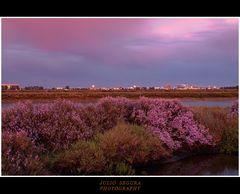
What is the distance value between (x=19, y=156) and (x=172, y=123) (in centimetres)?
523

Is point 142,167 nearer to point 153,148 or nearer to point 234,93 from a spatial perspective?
point 153,148

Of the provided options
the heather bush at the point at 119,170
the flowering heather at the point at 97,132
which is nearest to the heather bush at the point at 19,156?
the flowering heather at the point at 97,132

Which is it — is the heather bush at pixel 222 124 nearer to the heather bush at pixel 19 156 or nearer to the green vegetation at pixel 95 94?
the green vegetation at pixel 95 94

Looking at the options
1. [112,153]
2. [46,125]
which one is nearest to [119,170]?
[112,153]

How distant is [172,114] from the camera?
14.2 metres

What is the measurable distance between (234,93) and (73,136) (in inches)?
170

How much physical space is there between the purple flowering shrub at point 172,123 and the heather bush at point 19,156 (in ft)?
12.4

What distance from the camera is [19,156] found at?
33.0ft

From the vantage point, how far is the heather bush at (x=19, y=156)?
980cm
